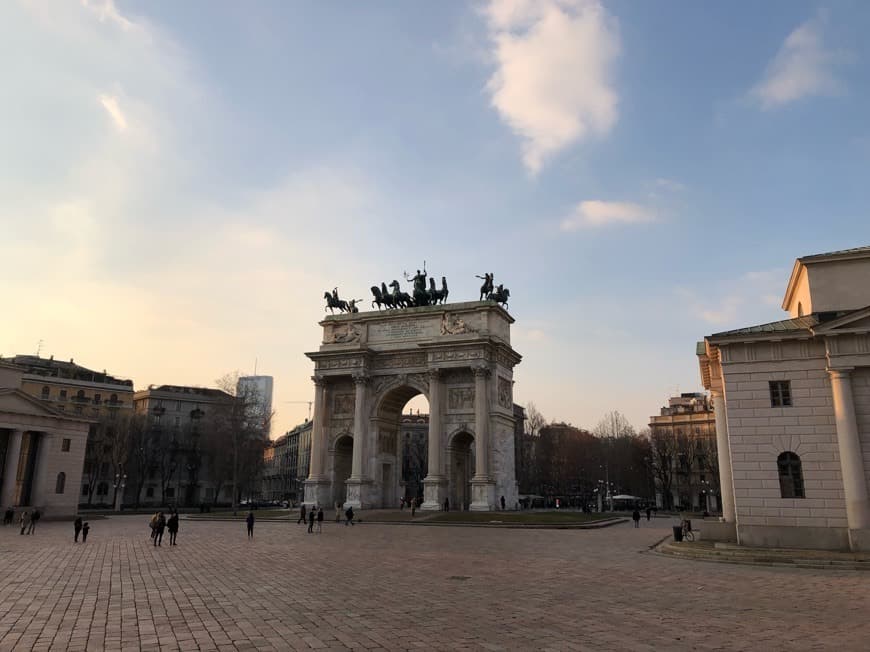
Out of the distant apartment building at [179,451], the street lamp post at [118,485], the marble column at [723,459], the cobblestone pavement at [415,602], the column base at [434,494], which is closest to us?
the cobblestone pavement at [415,602]

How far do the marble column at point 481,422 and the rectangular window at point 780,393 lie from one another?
1103 inches

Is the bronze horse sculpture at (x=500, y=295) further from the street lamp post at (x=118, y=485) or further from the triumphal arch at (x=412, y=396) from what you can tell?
the street lamp post at (x=118, y=485)

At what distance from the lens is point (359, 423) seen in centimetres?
5372

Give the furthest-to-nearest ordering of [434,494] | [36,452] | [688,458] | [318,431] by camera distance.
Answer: [688,458]
[318,431]
[36,452]
[434,494]

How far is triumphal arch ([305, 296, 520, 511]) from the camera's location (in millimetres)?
51062

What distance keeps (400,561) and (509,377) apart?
1446 inches

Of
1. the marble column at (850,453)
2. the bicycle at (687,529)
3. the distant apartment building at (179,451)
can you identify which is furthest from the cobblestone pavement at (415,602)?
the distant apartment building at (179,451)

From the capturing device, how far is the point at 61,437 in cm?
5247

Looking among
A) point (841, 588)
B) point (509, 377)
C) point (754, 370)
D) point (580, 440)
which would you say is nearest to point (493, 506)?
point (509, 377)

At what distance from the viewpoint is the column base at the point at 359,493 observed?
169 feet

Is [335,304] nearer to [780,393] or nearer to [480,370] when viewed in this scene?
[480,370]

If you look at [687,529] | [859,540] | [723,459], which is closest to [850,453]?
[859,540]

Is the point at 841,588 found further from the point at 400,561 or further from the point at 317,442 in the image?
the point at 317,442

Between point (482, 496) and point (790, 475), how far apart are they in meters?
28.2
